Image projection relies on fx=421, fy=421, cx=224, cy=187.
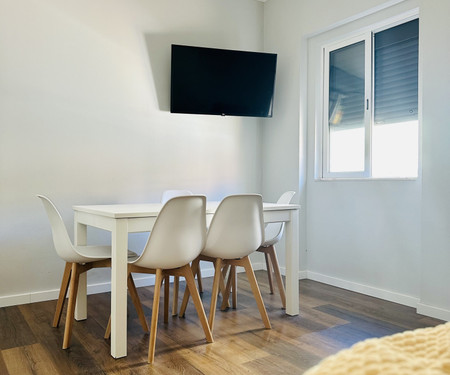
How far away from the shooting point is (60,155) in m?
3.25

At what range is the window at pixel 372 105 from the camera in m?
3.23

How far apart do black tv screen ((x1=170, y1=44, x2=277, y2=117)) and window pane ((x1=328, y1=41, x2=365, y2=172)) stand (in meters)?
0.59

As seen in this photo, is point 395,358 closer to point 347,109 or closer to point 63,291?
point 63,291

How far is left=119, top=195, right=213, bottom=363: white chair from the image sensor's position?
2.17 m

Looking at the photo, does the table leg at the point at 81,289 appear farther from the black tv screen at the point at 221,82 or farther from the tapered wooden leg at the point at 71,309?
the black tv screen at the point at 221,82

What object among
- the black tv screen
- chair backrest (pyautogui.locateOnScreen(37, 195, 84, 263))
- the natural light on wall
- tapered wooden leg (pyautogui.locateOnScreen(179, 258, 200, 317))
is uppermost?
the black tv screen

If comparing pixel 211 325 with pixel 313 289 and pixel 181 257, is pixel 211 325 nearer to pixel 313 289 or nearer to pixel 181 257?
pixel 181 257

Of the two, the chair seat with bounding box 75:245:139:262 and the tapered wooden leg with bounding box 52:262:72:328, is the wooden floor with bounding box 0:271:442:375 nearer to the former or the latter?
the tapered wooden leg with bounding box 52:262:72:328

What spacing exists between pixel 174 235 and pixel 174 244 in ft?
0.16

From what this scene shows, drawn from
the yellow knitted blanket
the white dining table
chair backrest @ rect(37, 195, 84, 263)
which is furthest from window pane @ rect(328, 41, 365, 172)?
the yellow knitted blanket

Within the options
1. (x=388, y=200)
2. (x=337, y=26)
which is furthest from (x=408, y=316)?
(x=337, y=26)

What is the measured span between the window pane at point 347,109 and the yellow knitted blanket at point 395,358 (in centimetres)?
314

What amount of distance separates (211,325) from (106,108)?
198 cm

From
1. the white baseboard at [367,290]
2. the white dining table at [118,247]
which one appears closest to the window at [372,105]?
the white baseboard at [367,290]
